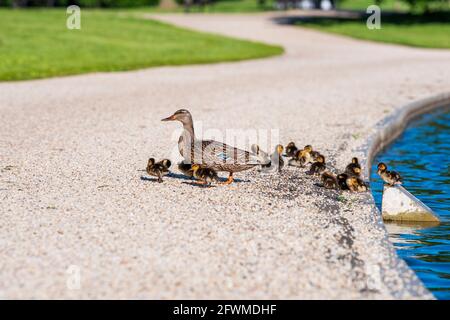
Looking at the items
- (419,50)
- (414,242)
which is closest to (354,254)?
(414,242)

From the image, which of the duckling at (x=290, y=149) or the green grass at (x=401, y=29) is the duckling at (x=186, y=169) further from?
the green grass at (x=401, y=29)

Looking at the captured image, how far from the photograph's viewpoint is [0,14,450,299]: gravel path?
6.33 metres

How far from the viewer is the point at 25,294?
6.04m

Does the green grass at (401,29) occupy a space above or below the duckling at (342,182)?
above

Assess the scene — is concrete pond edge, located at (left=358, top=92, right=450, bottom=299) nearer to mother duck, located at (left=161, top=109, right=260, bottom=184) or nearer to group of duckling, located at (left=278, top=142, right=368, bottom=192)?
group of duckling, located at (left=278, top=142, right=368, bottom=192)

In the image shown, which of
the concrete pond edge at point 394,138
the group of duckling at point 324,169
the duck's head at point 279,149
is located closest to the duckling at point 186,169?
the group of duckling at point 324,169

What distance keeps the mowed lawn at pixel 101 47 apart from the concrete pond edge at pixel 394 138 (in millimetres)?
10744

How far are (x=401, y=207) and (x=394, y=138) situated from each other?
22.1 ft

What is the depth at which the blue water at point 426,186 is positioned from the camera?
797 centimetres

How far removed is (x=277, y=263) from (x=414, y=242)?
257cm

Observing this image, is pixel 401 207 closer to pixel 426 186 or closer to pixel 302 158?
pixel 302 158

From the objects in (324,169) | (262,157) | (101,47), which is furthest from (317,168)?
(101,47)

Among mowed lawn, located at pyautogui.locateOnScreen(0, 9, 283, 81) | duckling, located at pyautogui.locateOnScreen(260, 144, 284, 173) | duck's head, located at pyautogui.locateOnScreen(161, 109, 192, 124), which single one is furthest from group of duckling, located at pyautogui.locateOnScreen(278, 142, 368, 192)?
mowed lawn, located at pyautogui.locateOnScreen(0, 9, 283, 81)
